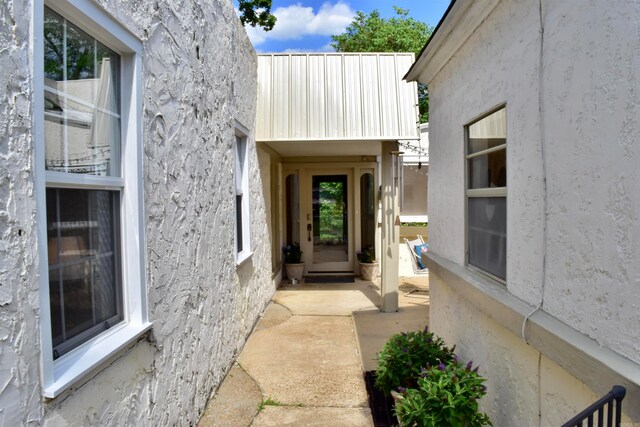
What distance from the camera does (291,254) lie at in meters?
9.30

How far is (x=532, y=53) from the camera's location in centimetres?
240

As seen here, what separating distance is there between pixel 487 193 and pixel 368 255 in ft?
20.9

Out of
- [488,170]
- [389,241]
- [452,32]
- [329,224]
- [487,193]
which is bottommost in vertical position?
[389,241]

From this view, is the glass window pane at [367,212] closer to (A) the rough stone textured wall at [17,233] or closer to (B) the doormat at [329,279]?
(B) the doormat at [329,279]

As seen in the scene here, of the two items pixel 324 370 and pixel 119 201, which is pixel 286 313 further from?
pixel 119 201

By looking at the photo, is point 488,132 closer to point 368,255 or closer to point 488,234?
point 488,234

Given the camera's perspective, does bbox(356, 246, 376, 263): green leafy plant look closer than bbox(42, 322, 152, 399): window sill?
No

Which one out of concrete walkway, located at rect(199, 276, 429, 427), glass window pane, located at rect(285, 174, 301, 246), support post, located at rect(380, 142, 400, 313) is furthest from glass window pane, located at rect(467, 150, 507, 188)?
glass window pane, located at rect(285, 174, 301, 246)

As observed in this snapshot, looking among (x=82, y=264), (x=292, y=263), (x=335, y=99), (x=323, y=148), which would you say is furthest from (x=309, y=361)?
(x=292, y=263)

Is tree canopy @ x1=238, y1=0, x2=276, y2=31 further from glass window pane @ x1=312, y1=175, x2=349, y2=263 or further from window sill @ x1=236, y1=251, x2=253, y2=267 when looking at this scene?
window sill @ x1=236, y1=251, x2=253, y2=267

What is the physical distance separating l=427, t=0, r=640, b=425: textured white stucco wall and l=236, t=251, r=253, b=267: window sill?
2.66 m

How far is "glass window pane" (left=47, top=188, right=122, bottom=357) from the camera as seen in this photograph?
6.44 feet

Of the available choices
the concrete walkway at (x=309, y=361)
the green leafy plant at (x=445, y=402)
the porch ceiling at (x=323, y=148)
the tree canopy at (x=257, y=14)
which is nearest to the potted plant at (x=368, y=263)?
the concrete walkway at (x=309, y=361)

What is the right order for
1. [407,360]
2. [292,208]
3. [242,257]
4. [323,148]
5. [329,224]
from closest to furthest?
[407,360]
[242,257]
[323,148]
[292,208]
[329,224]
